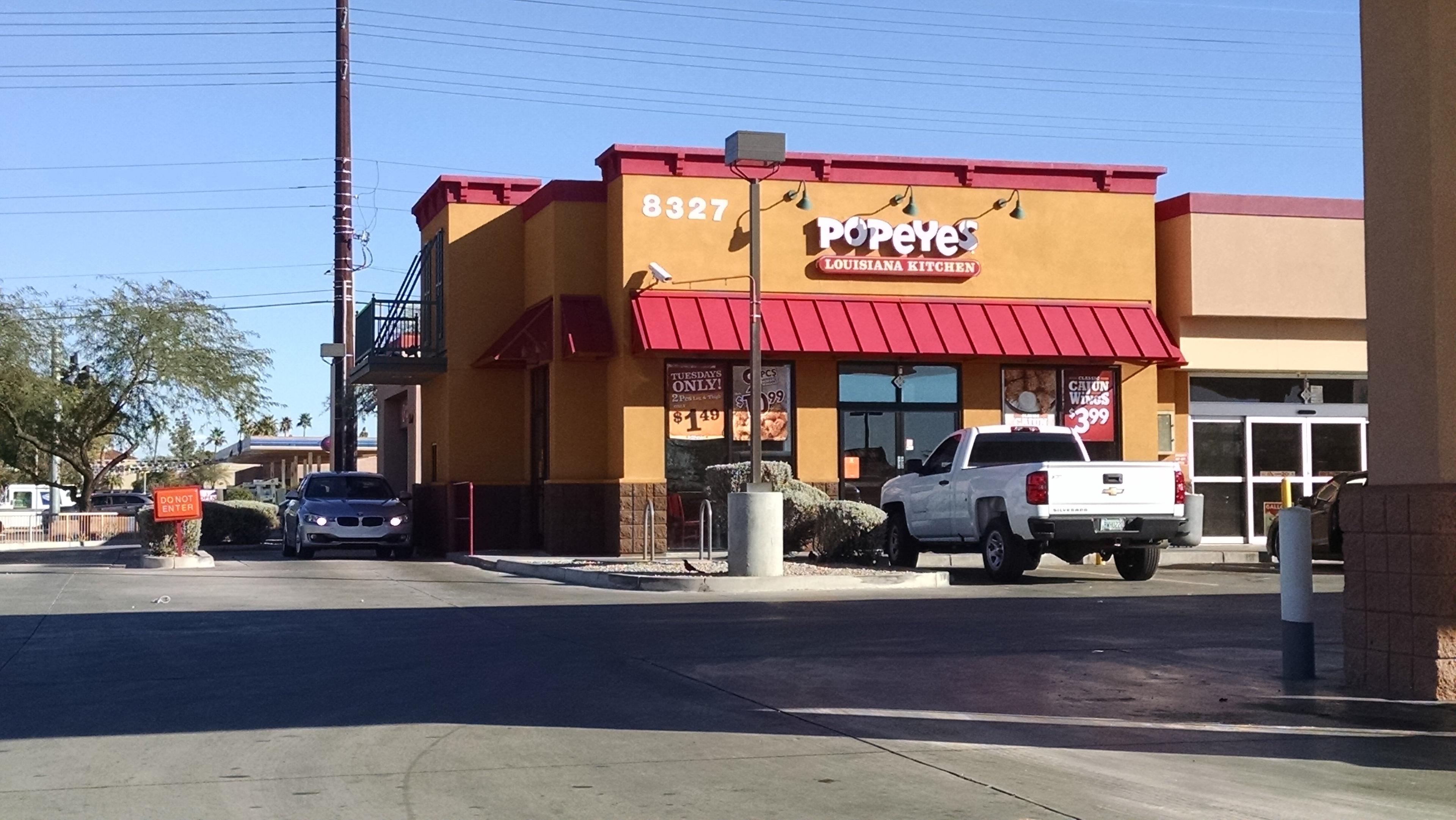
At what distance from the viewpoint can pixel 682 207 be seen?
2570 centimetres

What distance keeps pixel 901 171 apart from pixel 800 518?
23.0 feet

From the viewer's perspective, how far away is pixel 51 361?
4531cm

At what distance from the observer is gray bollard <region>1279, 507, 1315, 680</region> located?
1014 centimetres

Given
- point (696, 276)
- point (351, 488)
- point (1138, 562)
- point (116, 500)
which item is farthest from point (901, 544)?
point (116, 500)

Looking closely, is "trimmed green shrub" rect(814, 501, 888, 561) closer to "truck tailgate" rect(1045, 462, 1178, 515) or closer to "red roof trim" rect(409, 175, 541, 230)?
"truck tailgate" rect(1045, 462, 1178, 515)

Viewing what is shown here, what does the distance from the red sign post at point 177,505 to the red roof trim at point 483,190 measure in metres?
7.38

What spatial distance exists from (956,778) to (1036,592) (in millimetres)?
10900

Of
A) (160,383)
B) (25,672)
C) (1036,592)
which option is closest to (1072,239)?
(1036,592)

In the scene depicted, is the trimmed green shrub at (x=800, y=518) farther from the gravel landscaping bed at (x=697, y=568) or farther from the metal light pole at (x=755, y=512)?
the metal light pole at (x=755, y=512)

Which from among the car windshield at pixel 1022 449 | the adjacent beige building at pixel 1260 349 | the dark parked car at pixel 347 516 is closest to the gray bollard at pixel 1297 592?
the car windshield at pixel 1022 449

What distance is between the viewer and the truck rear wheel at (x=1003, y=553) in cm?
1911

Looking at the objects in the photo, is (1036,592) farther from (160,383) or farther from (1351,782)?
(160,383)

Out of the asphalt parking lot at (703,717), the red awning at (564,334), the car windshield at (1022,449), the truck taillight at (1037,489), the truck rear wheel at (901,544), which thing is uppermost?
the red awning at (564,334)

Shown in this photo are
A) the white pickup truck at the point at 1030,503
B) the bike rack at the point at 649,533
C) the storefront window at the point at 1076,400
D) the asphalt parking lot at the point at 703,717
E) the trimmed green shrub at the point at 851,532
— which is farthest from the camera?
the storefront window at the point at 1076,400
